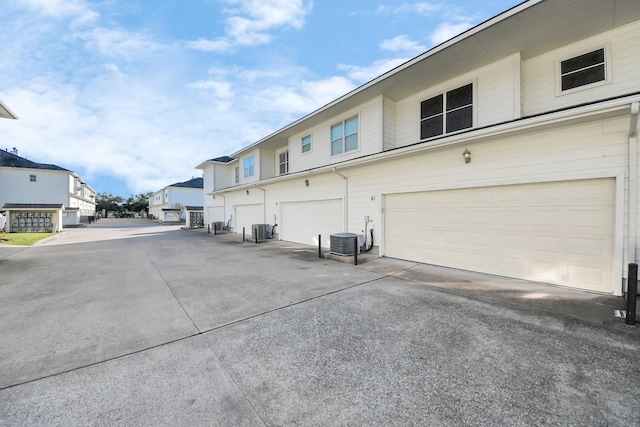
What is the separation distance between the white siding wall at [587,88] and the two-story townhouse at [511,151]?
0.02 m

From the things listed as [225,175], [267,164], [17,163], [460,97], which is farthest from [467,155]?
[17,163]

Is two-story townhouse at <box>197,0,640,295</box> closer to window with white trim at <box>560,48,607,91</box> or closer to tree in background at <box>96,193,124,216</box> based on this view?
window with white trim at <box>560,48,607,91</box>

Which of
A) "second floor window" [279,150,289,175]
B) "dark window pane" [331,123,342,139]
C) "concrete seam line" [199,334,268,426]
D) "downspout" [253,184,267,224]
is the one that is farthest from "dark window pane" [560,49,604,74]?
"downspout" [253,184,267,224]

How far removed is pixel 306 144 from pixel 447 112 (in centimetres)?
655

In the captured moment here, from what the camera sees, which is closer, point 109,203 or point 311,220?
point 311,220

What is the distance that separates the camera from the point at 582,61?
604 centimetres

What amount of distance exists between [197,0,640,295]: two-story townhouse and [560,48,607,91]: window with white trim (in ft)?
0.08

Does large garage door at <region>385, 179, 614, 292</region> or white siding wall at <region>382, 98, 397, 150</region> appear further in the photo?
white siding wall at <region>382, 98, 397, 150</region>

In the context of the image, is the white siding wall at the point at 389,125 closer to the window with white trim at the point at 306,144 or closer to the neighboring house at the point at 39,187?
the window with white trim at the point at 306,144

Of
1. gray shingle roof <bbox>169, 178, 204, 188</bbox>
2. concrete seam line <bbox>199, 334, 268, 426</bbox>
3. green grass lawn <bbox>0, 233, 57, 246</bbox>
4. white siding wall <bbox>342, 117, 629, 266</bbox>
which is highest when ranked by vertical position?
gray shingle roof <bbox>169, 178, 204, 188</bbox>

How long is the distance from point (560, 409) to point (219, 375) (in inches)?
119

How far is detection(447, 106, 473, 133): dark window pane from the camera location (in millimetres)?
7539

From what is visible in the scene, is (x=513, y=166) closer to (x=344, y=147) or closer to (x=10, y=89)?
(x=344, y=147)

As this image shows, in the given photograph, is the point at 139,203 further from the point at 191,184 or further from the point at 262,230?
the point at 262,230
